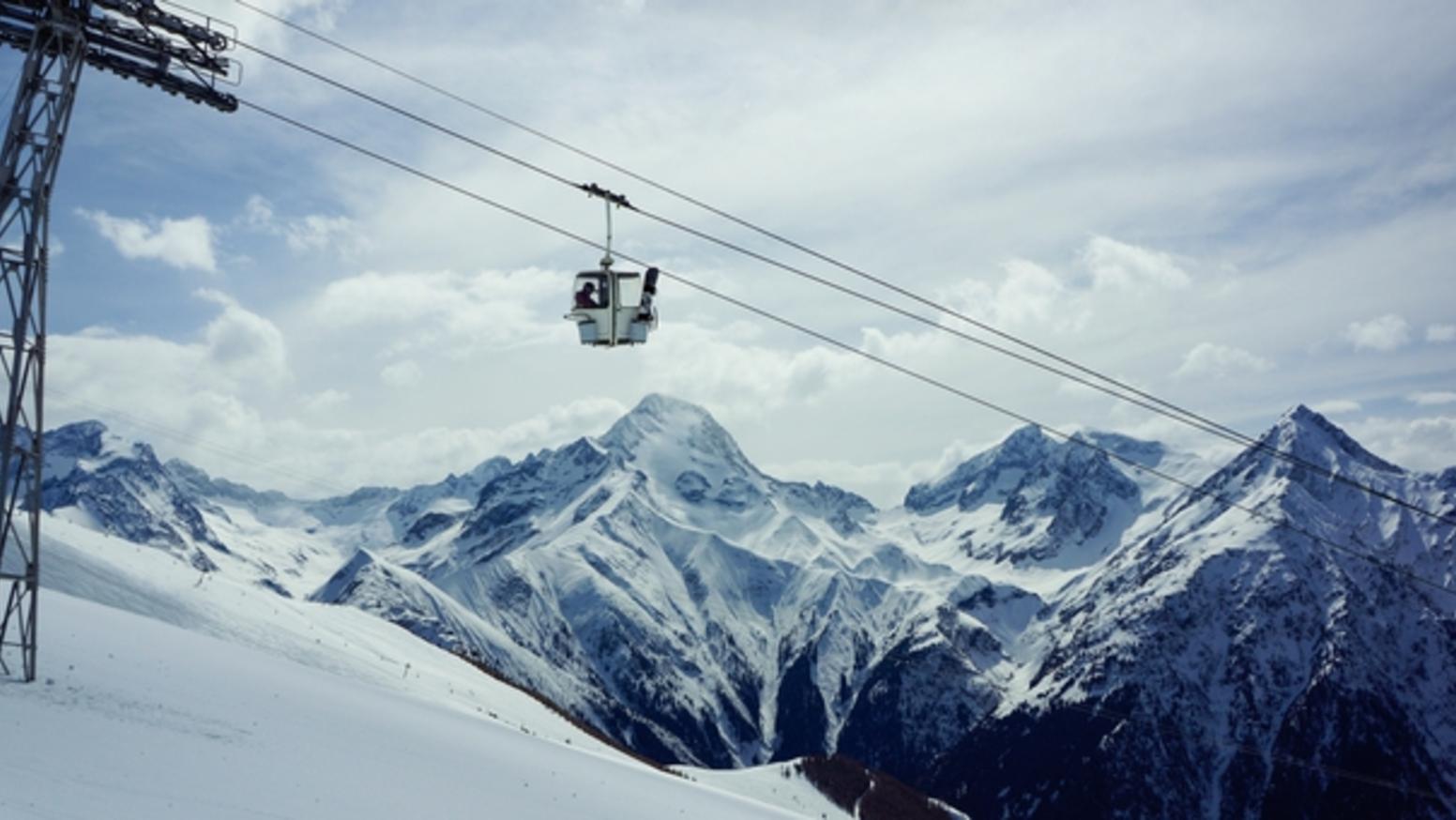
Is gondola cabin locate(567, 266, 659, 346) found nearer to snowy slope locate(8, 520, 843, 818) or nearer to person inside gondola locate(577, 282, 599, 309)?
person inside gondola locate(577, 282, 599, 309)

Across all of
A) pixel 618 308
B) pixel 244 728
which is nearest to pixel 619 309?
pixel 618 308

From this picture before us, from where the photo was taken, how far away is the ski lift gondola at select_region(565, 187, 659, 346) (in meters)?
28.5

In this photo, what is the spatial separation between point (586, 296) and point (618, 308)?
1.01 m

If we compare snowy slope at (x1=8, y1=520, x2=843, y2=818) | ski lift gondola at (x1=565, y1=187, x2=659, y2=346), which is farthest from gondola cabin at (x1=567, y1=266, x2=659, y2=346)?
snowy slope at (x1=8, y1=520, x2=843, y2=818)

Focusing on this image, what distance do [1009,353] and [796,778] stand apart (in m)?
93.4

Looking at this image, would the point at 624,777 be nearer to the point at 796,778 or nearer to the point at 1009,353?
the point at 1009,353

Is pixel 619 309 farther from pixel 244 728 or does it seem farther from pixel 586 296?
pixel 244 728

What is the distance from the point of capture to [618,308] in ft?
93.7

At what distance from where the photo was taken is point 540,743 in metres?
44.9

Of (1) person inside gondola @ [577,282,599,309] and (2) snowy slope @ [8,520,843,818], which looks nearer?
(2) snowy slope @ [8,520,843,818]

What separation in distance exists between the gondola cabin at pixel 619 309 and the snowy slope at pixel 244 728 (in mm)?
11956

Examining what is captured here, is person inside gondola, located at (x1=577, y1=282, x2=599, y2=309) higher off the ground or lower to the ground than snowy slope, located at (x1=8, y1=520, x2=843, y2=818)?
higher

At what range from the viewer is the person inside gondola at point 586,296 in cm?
2880

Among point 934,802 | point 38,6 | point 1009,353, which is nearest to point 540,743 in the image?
point 1009,353
